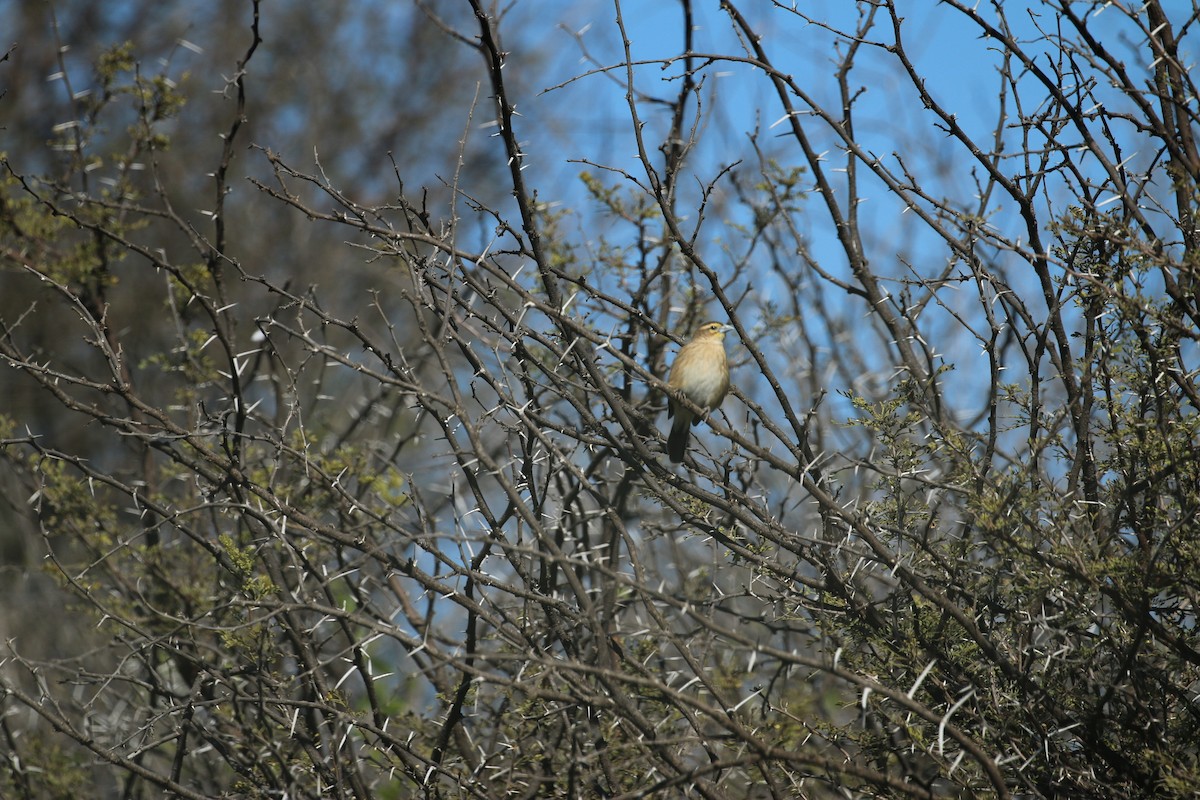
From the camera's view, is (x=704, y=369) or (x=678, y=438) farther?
(x=704, y=369)

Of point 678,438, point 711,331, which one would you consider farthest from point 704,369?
point 678,438

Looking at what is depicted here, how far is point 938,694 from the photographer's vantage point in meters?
2.92

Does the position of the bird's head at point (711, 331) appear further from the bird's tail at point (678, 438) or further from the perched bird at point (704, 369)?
the bird's tail at point (678, 438)

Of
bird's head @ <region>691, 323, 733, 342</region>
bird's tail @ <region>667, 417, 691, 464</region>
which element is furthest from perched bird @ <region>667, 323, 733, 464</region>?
bird's tail @ <region>667, 417, 691, 464</region>

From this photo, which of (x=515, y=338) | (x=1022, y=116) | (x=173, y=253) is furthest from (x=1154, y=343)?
(x=173, y=253)

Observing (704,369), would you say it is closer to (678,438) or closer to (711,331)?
(711,331)

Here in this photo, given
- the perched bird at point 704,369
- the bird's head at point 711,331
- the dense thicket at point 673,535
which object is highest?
the bird's head at point 711,331

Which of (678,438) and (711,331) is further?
(711,331)

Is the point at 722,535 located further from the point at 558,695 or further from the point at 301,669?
the point at 301,669

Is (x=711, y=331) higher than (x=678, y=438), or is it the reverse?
(x=711, y=331)

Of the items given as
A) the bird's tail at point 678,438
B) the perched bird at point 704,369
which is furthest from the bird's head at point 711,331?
the bird's tail at point 678,438

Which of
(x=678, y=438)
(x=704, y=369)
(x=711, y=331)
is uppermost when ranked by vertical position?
(x=711, y=331)

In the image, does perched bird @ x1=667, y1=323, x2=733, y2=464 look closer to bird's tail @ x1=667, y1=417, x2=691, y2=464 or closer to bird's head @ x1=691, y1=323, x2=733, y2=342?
bird's head @ x1=691, y1=323, x2=733, y2=342

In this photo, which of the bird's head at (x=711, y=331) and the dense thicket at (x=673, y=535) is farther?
the bird's head at (x=711, y=331)
